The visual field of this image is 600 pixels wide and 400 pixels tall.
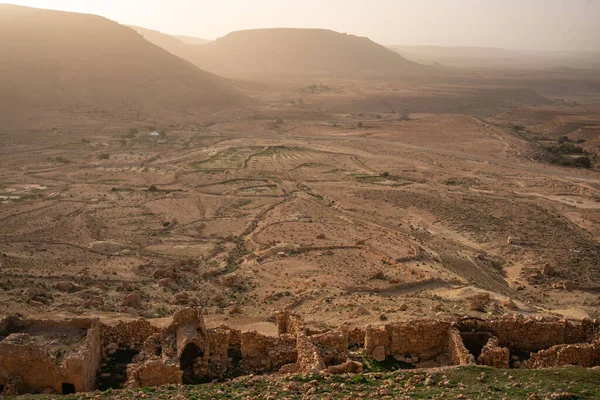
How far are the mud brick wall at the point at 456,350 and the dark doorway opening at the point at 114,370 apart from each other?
653 centimetres

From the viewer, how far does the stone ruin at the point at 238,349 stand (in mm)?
10742

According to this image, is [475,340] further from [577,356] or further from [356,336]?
[356,336]

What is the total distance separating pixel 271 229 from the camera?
92.9ft

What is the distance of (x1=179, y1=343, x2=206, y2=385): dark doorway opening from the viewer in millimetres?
11383

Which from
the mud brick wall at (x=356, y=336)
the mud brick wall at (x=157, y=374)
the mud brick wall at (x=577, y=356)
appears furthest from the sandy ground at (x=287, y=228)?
the mud brick wall at (x=157, y=374)

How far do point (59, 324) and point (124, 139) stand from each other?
43.3m

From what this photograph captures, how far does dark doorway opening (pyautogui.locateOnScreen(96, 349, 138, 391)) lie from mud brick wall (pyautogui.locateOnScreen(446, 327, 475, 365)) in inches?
257

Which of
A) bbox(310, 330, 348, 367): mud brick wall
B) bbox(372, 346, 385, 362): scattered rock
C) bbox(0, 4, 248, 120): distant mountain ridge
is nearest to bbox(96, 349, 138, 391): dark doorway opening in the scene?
bbox(310, 330, 348, 367): mud brick wall

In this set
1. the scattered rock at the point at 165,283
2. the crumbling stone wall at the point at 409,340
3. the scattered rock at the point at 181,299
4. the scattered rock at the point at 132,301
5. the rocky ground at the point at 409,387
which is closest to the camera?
the rocky ground at the point at 409,387

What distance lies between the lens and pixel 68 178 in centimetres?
3850

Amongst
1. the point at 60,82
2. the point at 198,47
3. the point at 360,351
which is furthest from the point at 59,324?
the point at 198,47

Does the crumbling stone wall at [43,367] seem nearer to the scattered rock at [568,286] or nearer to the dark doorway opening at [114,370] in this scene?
the dark doorway opening at [114,370]

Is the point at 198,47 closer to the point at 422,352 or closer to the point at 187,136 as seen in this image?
the point at 187,136

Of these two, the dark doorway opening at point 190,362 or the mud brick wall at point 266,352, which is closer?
the dark doorway opening at point 190,362
